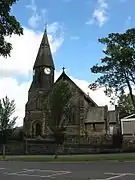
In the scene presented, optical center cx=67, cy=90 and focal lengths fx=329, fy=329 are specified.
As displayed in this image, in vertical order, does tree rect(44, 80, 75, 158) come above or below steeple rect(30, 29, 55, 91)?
below

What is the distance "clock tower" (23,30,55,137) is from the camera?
78312 millimetres

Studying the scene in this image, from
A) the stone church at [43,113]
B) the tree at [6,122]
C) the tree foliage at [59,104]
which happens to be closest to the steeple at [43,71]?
the stone church at [43,113]

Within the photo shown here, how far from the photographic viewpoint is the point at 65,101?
Answer: 71.0 metres

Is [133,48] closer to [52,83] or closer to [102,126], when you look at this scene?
[102,126]

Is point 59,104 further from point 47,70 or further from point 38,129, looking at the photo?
point 47,70

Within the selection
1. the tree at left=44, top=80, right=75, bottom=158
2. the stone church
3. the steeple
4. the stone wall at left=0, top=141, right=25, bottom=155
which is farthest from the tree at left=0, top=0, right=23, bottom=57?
the steeple

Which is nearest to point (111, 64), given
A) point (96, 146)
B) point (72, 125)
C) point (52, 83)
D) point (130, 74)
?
point (130, 74)

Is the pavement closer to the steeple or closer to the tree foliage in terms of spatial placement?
the tree foliage

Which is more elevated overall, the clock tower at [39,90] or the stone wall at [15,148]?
the clock tower at [39,90]

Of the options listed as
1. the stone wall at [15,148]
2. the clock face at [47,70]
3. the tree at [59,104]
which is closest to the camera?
→ the stone wall at [15,148]

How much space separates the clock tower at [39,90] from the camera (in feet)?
257

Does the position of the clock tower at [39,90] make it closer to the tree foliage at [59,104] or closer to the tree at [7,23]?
the tree foliage at [59,104]

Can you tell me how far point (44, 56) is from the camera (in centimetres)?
8519

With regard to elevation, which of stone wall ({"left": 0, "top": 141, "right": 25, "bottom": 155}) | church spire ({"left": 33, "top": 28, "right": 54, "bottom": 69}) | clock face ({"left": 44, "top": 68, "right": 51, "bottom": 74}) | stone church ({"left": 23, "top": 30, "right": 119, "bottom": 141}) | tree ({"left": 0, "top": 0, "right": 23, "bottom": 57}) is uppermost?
church spire ({"left": 33, "top": 28, "right": 54, "bottom": 69})
